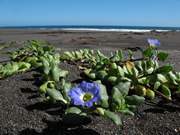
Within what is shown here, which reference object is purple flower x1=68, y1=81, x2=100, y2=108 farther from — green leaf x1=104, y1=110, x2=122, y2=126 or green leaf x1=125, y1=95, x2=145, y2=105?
green leaf x1=125, y1=95, x2=145, y2=105

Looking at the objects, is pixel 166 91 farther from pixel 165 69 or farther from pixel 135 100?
pixel 135 100

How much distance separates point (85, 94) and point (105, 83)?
576 mm

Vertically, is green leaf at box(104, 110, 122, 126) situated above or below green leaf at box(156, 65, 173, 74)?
below

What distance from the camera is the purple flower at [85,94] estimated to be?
164cm

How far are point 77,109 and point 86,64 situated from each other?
4.02ft

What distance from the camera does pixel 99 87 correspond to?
1740 millimetres

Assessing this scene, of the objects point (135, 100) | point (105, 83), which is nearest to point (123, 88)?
point (135, 100)

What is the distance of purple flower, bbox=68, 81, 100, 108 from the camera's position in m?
1.64

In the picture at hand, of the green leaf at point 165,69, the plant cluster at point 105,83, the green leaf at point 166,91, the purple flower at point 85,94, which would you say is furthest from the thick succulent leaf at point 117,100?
the green leaf at point 165,69

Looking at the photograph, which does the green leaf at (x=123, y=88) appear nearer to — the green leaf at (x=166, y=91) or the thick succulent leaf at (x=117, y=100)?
the thick succulent leaf at (x=117, y=100)

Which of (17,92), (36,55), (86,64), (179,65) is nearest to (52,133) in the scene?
(17,92)

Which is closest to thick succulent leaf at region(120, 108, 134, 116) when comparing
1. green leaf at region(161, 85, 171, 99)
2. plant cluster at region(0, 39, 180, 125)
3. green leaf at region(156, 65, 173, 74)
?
plant cluster at region(0, 39, 180, 125)

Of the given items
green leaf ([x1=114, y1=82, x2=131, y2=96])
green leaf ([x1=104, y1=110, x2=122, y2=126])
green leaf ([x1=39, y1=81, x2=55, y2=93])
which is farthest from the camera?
green leaf ([x1=39, y1=81, x2=55, y2=93])

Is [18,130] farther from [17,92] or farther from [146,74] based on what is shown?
[146,74]
